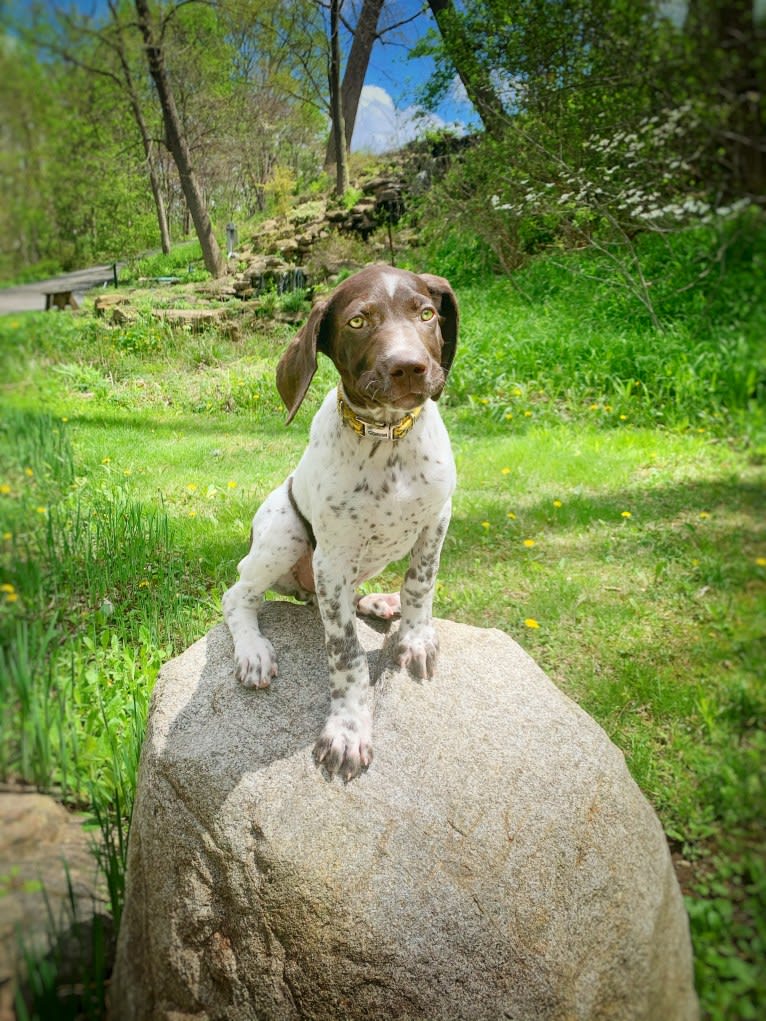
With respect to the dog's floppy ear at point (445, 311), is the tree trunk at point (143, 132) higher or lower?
higher

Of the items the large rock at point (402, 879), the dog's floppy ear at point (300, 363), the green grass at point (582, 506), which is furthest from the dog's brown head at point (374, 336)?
the large rock at point (402, 879)

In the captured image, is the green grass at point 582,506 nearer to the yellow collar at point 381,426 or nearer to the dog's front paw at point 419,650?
the yellow collar at point 381,426

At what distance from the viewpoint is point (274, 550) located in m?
2.91

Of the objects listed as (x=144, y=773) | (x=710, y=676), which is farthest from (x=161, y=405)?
(x=710, y=676)

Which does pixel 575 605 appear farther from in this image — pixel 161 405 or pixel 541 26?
pixel 541 26

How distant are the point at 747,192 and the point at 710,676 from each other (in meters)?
0.89

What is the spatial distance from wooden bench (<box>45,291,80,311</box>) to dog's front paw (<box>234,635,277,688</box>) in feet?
5.04

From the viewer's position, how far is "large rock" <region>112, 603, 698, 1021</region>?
5.61 feet

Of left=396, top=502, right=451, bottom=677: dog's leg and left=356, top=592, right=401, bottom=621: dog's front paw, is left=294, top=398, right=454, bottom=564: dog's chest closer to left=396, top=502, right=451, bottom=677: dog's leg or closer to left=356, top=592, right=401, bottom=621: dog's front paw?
left=396, top=502, right=451, bottom=677: dog's leg

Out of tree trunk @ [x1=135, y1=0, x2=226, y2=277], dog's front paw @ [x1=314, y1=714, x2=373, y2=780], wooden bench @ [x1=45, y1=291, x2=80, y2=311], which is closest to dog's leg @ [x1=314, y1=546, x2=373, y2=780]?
dog's front paw @ [x1=314, y1=714, x2=373, y2=780]

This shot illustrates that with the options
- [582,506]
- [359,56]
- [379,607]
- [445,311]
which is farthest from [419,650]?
[359,56]

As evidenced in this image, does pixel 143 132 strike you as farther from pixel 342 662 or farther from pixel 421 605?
pixel 421 605

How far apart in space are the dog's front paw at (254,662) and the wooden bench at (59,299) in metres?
1.54

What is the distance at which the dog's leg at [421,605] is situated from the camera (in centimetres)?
278
